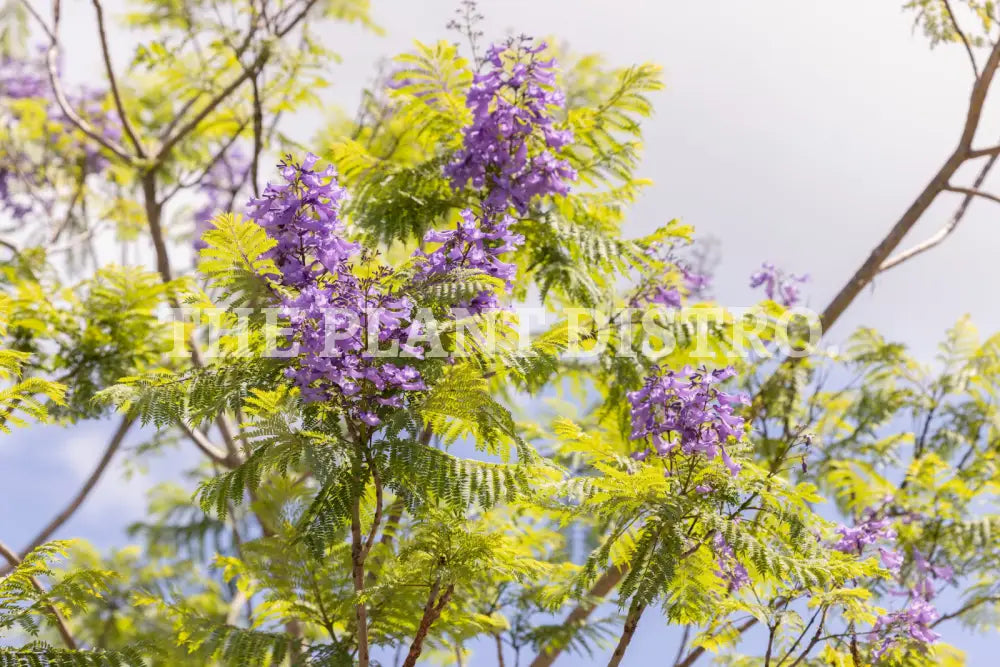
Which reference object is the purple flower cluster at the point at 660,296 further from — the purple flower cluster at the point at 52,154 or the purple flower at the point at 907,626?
the purple flower cluster at the point at 52,154

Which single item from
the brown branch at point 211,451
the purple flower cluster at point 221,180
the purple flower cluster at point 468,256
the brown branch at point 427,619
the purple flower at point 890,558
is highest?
the purple flower cluster at point 221,180

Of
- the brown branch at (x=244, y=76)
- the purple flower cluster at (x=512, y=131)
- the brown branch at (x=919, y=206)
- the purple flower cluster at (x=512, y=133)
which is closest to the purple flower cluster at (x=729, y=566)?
the purple flower cluster at (x=512, y=133)

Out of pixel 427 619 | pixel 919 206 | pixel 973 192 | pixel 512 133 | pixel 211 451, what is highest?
pixel 973 192

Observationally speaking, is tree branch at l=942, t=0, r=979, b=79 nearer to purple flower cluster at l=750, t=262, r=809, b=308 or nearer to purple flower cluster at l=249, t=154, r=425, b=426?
purple flower cluster at l=750, t=262, r=809, b=308

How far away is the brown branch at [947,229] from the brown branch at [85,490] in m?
6.11

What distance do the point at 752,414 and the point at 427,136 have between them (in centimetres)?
341

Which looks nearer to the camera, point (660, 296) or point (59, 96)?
point (660, 296)

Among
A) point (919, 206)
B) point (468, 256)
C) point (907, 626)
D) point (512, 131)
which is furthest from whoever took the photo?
point (919, 206)

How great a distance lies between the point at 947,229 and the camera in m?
8.76

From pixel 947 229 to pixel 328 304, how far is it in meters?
6.48

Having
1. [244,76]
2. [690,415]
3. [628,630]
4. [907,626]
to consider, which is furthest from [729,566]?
[244,76]

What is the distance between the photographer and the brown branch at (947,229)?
8.30 m

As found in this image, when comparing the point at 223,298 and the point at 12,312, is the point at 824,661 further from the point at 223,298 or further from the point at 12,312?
the point at 12,312

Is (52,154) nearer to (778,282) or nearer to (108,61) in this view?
(108,61)
